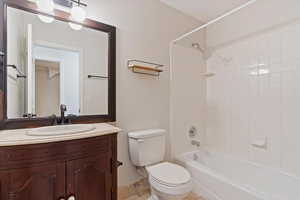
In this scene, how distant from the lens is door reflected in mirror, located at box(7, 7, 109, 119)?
1.31m

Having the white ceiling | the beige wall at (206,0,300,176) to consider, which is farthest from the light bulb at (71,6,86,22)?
the beige wall at (206,0,300,176)

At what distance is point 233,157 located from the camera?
2.29 metres

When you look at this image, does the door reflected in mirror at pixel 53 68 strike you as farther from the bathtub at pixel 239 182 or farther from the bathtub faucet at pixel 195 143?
the bathtub faucet at pixel 195 143

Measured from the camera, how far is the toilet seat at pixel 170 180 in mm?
1450

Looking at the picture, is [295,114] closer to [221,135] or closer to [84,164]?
[221,135]

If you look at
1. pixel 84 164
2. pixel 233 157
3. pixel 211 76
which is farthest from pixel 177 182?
pixel 211 76

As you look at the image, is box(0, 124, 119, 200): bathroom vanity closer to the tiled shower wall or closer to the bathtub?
the bathtub

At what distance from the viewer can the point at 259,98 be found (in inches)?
81.4

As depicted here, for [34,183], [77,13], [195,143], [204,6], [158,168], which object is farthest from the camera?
[195,143]

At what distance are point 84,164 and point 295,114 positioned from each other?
2123mm

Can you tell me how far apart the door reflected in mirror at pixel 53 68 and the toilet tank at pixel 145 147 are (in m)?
0.44

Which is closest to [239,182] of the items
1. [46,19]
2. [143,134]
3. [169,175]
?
[169,175]

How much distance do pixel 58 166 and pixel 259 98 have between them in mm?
2241

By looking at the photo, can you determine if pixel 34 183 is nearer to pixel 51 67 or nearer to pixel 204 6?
pixel 51 67
